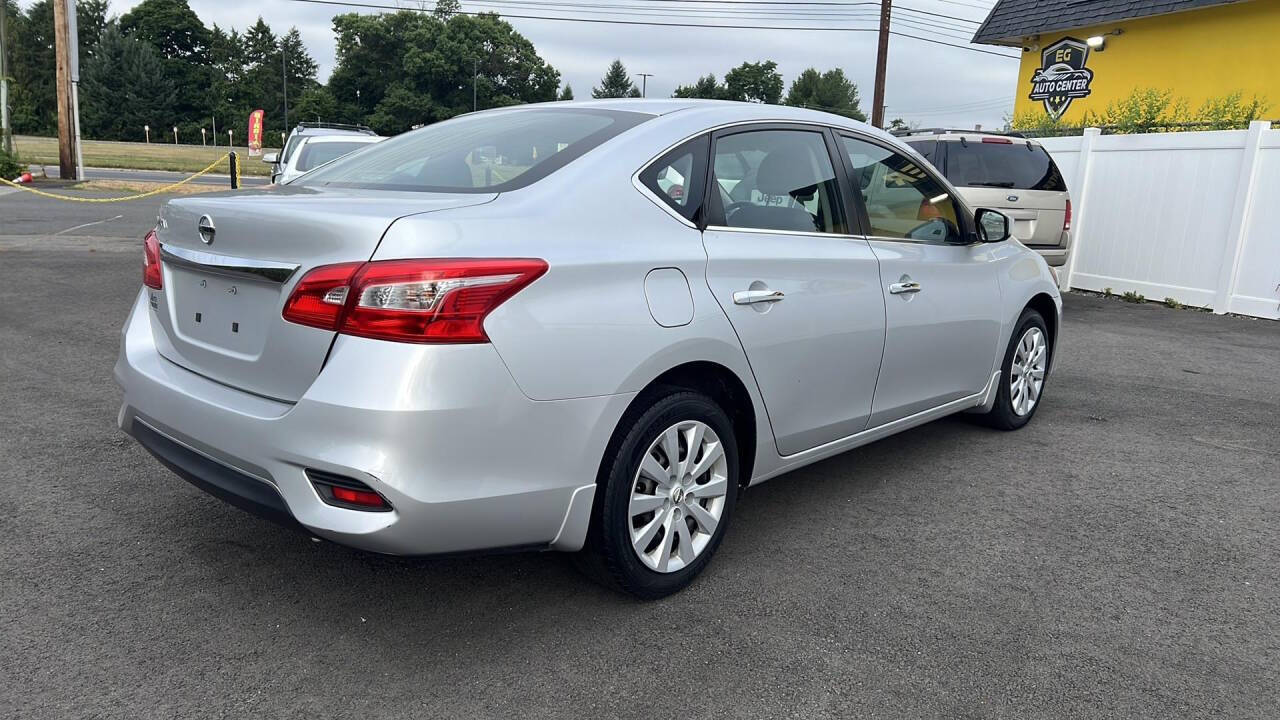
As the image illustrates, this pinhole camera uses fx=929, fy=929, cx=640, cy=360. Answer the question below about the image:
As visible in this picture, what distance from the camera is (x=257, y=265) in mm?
2654

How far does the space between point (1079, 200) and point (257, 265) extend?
38.0ft

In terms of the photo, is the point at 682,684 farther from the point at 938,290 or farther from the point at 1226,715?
the point at 938,290

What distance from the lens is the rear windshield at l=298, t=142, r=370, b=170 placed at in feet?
39.0

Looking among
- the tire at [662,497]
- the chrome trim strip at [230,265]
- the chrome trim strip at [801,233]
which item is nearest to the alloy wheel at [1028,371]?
the chrome trim strip at [801,233]

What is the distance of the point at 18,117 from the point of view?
7212cm

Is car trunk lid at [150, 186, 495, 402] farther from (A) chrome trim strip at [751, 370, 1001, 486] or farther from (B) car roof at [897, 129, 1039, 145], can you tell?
(B) car roof at [897, 129, 1039, 145]

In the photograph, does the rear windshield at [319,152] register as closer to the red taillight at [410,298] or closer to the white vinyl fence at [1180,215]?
the white vinyl fence at [1180,215]

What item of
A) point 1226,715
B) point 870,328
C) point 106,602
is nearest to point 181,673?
point 106,602

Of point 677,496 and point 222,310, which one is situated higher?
point 222,310


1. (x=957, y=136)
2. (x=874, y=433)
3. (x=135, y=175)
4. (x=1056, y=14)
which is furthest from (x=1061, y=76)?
(x=135, y=175)

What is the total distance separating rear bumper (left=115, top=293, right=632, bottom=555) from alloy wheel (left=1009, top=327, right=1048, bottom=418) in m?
3.24

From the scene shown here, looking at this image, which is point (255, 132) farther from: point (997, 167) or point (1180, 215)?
point (1180, 215)

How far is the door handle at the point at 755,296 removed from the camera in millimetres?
3145

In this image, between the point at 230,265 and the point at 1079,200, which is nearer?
the point at 230,265
